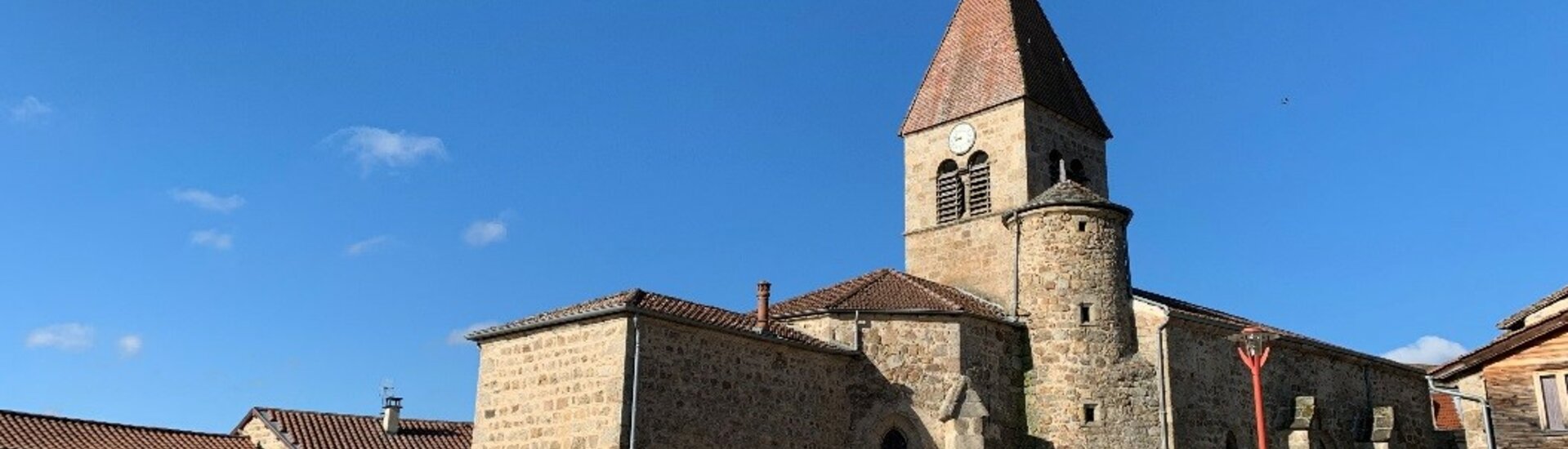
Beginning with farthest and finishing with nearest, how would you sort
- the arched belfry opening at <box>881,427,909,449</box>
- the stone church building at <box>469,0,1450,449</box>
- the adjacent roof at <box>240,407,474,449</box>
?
the adjacent roof at <box>240,407,474,449</box>
the arched belfry opening at <box>881,427,909,449</box>
the stone church building at <box>469,0,1450,449</box>

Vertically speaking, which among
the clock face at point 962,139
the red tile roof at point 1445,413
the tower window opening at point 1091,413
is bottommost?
the tower window opening at point 1091,413

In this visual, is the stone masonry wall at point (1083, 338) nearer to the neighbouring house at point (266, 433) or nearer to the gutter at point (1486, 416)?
the gutter at point (1486, 416)

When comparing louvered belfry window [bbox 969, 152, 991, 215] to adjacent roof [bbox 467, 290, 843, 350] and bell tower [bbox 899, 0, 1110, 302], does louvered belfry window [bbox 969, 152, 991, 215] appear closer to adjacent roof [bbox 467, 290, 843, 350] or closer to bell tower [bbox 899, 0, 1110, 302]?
bell tower [bbox 899, 0, 1110, 302]

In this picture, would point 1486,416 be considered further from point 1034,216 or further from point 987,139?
point 987,139

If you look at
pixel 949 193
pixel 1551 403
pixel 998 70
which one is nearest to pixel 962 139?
pixel 949 193

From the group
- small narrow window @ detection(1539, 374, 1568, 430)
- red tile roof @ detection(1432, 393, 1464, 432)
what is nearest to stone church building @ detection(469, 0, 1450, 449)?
small narrow window @ detection(1539, 374, 1568, 430)

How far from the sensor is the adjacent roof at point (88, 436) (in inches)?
1151

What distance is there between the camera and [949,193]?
1147 inches

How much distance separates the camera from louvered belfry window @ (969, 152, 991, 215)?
28312mm

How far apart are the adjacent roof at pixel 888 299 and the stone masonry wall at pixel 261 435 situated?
15.5m

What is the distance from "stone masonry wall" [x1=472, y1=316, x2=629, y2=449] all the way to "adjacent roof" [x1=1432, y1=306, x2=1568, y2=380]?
492 inches

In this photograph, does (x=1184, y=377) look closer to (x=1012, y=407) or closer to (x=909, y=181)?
(x=1012, y=407)

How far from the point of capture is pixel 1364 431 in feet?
96.8

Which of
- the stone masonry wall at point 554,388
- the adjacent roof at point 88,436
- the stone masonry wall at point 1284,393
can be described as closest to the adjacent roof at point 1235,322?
the stone masonry wall at point 1284,393
